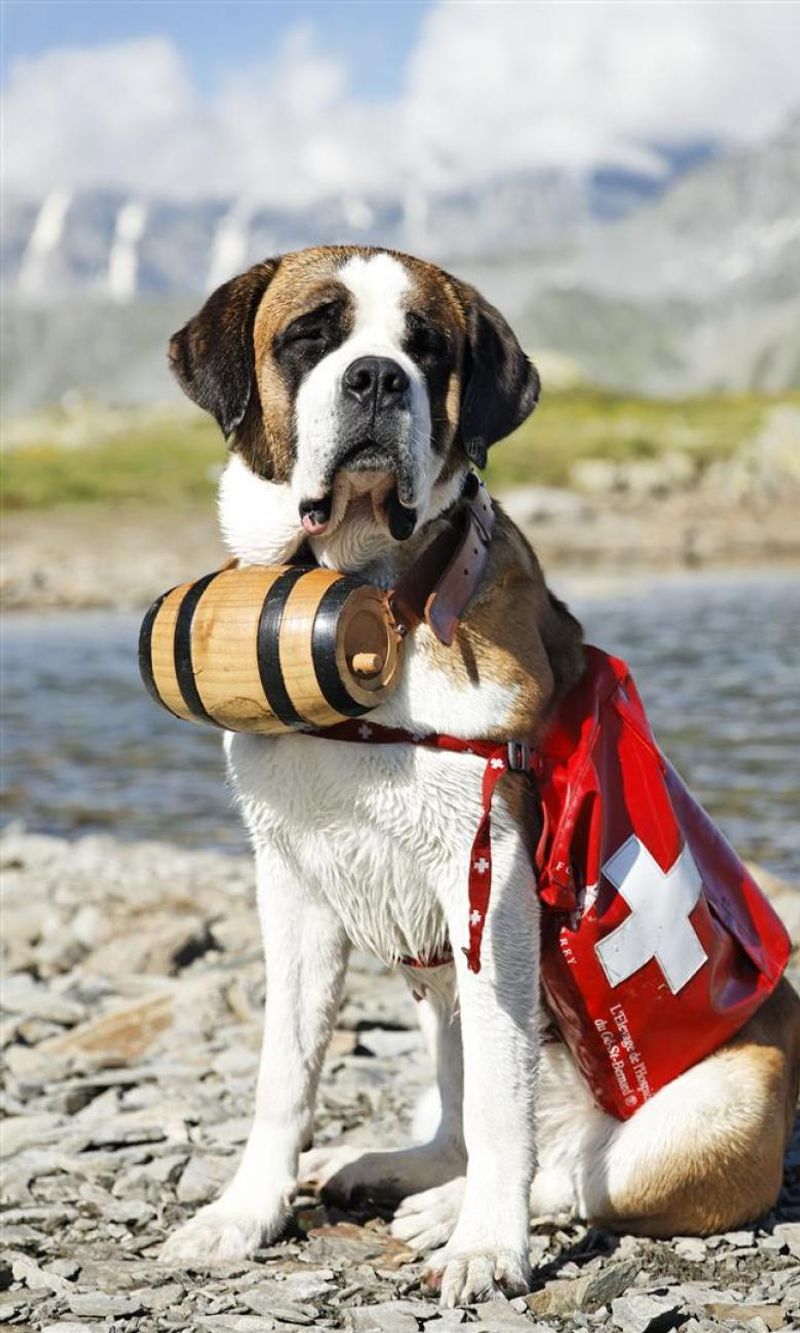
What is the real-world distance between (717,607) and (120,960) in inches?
624

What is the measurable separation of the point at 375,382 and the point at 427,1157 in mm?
2074

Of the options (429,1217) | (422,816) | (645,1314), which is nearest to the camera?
(645,1314)

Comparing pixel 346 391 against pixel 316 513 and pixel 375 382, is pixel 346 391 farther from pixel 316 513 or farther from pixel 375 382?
pixel 316 513

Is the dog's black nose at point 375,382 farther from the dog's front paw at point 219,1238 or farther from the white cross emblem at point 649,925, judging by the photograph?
the dog's front paw at point 219,1238

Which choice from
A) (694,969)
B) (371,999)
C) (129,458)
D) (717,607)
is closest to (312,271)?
(694,969)

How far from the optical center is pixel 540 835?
389cm

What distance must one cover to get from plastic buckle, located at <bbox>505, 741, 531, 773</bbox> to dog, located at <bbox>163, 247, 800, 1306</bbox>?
3 cm

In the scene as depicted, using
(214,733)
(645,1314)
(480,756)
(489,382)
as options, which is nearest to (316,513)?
(489,382)

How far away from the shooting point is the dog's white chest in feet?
12.2

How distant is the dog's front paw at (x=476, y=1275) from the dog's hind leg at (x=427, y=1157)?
62 cm

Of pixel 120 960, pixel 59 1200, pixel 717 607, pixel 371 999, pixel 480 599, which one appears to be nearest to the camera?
pixel 480 599

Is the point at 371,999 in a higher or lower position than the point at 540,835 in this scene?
lower

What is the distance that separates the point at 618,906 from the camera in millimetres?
3926

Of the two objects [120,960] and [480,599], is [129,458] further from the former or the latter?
[480,599]
